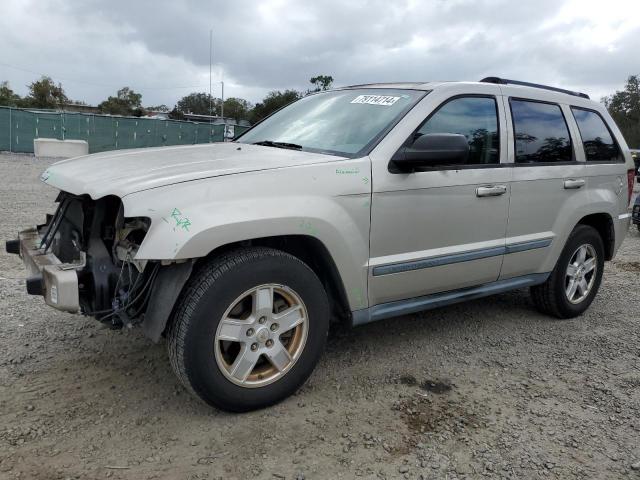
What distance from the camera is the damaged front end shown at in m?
2.63

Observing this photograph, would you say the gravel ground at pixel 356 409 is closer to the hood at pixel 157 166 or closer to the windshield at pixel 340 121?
the hood at pixel 157 166

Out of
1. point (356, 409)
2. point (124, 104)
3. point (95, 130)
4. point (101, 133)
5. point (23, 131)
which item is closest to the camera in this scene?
point (356, 409)

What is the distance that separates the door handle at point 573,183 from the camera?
4.25 m

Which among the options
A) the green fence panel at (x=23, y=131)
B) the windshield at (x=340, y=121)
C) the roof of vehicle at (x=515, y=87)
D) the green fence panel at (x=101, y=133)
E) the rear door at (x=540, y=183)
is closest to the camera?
the windshield at (x=340, y=121)

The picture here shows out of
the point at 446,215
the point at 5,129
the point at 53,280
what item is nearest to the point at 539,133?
the point at 446,215

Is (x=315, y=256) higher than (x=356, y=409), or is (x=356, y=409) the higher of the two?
(x=315, y=256)

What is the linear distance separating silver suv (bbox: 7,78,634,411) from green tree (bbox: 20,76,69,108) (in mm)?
67391

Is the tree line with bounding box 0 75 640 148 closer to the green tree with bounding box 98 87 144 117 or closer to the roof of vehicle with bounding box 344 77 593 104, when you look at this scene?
the green tree with bounding box 98 87 144 117

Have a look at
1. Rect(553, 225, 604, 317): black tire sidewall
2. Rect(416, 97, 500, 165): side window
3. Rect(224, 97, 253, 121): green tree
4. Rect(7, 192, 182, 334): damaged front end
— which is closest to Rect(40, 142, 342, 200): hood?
Rect(7, 192, 182, 334): damaged front end

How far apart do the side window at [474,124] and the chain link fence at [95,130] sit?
17.6 m

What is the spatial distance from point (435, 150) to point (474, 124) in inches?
31.8

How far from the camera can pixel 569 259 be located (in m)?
4.51

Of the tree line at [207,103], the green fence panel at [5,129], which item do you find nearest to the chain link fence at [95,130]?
the green fence panel at [5,129]

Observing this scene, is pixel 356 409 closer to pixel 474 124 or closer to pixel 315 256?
pixel 315 256
